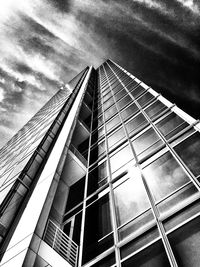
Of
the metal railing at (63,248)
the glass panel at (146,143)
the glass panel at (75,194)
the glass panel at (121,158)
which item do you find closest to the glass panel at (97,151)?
the glass panel at (121,158)

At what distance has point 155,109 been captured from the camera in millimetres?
13977

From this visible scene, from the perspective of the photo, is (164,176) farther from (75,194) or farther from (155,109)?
(155,109)

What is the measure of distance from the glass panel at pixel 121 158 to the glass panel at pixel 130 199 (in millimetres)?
1293

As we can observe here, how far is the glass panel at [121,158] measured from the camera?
1173 centimetres

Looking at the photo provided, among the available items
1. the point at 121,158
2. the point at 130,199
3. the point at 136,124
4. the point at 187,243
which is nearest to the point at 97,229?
the point at 130,199

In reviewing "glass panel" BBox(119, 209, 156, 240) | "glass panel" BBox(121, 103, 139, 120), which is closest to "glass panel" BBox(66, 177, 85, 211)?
"glass panel" BBox(119, 209, 156, 240)

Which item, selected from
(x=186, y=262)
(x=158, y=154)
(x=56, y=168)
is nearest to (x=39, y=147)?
(x=56, y=168)

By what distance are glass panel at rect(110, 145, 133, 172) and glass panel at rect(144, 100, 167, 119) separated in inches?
102

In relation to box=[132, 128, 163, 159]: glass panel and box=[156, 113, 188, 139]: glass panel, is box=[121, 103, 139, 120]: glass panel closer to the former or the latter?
box=[132, 128, 163, 159]: glass panel

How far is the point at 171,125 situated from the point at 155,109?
2875 millimetres

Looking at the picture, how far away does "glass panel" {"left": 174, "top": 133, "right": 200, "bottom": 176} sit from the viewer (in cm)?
801

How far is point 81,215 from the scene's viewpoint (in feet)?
34.1

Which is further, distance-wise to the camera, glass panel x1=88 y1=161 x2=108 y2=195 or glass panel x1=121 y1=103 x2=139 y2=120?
glass panel x1=121 y1=103 x2=139 y2=120

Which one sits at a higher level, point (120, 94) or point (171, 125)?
point (120, 94)
